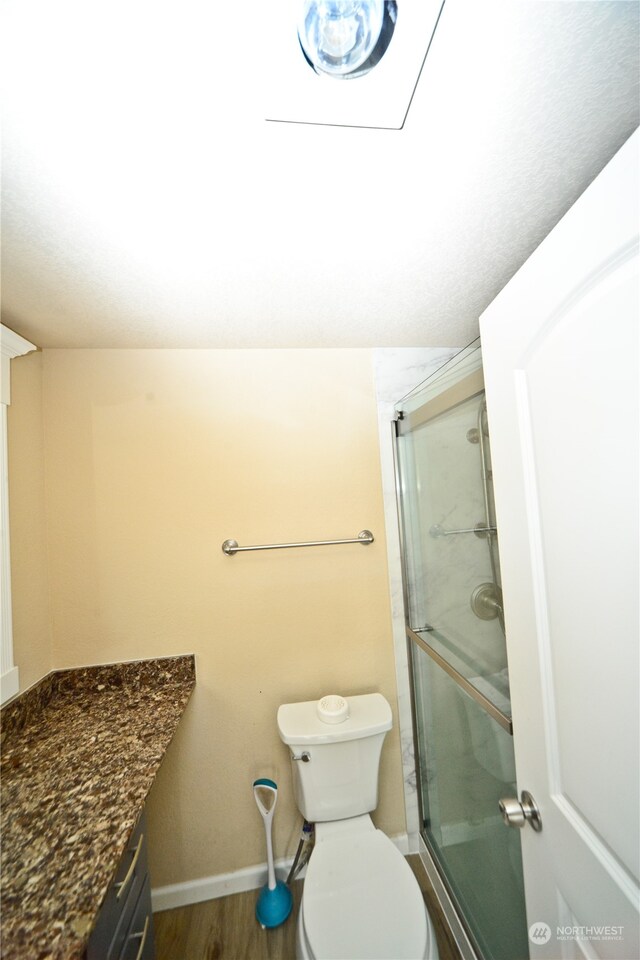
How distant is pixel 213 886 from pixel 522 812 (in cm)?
157

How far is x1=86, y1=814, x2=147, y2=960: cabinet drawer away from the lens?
0.83 m

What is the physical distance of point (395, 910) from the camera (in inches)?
44.3

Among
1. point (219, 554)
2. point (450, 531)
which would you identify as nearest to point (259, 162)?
point (450, 531)

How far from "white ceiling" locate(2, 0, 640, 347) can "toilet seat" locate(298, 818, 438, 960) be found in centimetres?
192

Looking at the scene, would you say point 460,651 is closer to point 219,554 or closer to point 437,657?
point 437,657

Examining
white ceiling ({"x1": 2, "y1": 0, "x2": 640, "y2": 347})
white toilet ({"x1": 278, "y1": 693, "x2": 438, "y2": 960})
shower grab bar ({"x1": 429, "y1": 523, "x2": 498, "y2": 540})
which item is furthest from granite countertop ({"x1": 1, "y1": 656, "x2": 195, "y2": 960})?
white ceiling ({"x1": 2, "y1": 0, "x2": 640, "y2": 347})

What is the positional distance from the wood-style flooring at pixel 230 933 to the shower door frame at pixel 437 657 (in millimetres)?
54

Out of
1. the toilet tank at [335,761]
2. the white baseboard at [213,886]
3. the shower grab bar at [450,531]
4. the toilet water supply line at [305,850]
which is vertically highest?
the shower grab bar at [450,531]

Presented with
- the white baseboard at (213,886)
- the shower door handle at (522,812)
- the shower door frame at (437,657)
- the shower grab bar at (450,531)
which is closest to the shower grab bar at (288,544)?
the shower door frame at (437,657)

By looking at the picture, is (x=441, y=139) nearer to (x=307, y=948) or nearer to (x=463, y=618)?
(x=463, y=618)

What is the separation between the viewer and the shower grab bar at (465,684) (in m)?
1.09

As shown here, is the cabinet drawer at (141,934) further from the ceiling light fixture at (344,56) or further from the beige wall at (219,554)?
the ceiling light fixture at (344,56)

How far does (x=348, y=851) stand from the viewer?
1.35 meters

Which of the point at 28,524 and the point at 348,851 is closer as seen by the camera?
the point at 348,851
